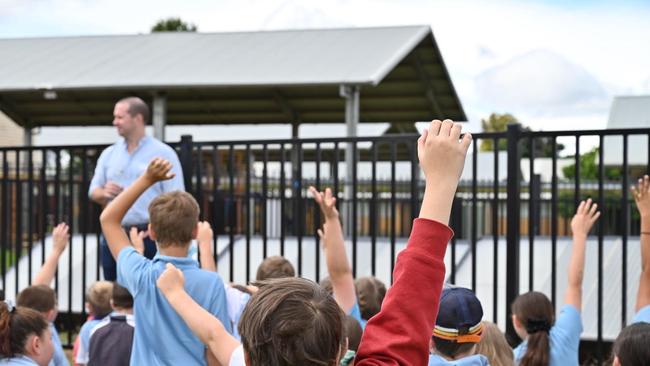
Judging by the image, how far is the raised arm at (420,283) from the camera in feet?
6.46

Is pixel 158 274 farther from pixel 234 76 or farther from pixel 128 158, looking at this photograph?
pixel 234 76

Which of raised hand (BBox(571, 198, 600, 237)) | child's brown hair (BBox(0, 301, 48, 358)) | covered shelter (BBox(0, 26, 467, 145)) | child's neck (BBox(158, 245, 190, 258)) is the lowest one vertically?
child's brown hair (BBox(0, 301, 48, 358))

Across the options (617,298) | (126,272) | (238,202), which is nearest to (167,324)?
(126,272)

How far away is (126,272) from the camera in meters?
4.12

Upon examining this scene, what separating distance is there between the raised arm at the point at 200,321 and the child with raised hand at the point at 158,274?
57 centimetres

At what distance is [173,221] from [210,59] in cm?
1067

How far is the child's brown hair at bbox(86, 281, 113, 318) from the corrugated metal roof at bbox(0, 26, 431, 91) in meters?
6.31

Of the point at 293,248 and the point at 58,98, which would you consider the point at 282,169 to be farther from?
the point at 58,98

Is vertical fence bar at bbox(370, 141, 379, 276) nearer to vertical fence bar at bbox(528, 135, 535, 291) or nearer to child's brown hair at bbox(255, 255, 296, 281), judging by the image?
vertical fence bar at bbox(528, 135, 535, 291)

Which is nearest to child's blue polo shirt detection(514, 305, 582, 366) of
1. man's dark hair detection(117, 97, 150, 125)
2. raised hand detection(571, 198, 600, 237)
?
raised hand detection(571, 198, 600, 237)

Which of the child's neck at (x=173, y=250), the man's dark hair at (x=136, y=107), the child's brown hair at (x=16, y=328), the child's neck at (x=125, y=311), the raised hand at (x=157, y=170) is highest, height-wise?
the man's dark hair at (x=136, y=107)

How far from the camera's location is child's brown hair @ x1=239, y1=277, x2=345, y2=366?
1.89 m

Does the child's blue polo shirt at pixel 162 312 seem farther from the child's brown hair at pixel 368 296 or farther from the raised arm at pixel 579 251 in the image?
the raised arm at pixel 579 251

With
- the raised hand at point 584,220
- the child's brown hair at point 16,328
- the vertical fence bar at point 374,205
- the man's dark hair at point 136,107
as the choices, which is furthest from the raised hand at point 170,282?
the man's dark hair at point 136,107
